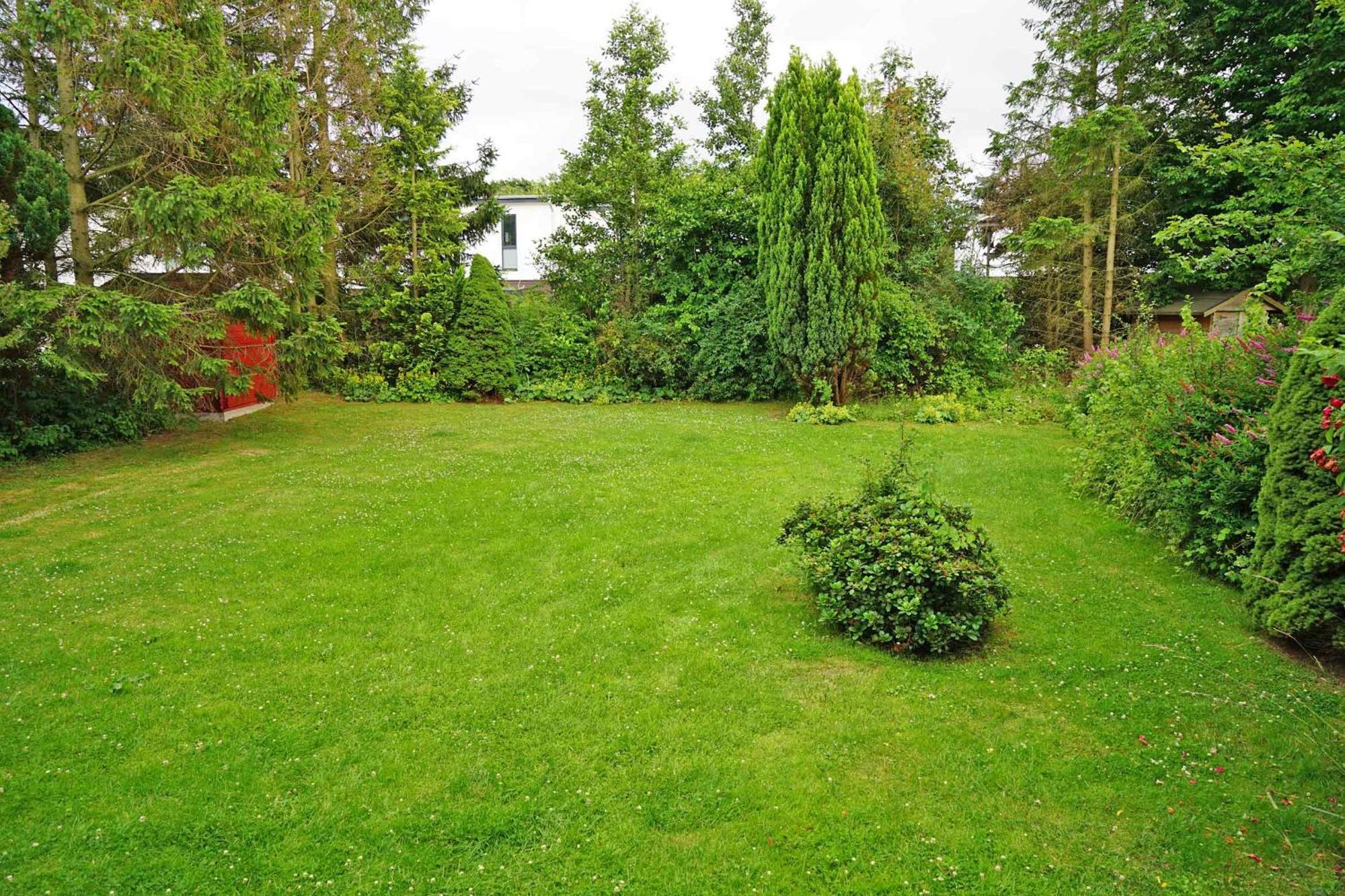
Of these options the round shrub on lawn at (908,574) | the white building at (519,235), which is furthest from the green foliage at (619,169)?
the round shrub on lawn at (908,574)

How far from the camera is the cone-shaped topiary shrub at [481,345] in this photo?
50.1ft

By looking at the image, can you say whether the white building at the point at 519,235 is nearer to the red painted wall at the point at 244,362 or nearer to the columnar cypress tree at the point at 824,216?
the red painted wall at the point at 244,362

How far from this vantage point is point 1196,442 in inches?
229

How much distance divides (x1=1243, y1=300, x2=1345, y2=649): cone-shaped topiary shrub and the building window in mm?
24228

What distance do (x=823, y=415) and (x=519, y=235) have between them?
57.6ft

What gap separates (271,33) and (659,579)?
14.8 m

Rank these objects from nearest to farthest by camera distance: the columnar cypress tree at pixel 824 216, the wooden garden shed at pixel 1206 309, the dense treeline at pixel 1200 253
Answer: the dense treeline at pixel 1200 253 < the columnar cypress tree at pixel 824 216 < the wooden garden shed at pixel 1206 309

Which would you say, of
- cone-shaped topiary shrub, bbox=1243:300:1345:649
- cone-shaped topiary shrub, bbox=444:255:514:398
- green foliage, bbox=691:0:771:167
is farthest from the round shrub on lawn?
green foliage, bbox=691:0:771:167

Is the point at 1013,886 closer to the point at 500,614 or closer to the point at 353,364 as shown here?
the point at 500,614

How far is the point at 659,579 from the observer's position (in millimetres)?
5648

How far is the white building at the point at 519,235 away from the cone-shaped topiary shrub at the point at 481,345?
9.26m

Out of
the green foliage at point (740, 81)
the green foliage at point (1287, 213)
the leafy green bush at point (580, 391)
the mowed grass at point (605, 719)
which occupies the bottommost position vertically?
the mowed grass at point (605, 719)

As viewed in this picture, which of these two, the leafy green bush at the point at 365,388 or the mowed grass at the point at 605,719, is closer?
the mowed grass at the point at 605,719

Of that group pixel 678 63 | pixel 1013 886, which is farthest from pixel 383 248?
pixel 1013 886
